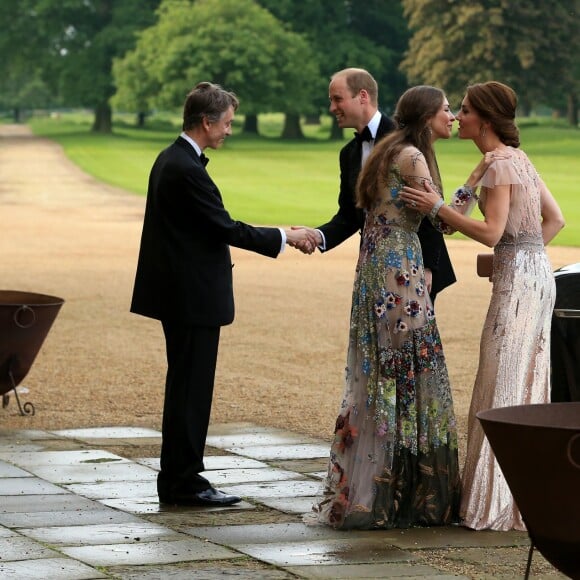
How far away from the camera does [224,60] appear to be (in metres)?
65.2

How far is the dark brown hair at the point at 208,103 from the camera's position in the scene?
20.2 ft

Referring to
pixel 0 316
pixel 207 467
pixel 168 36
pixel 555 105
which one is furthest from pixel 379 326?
pixel 555 105

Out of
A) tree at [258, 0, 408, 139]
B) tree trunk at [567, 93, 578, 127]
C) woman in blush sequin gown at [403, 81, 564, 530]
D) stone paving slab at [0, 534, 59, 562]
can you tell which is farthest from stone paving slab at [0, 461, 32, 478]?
tree trunk at [567, 93, 578, 127]

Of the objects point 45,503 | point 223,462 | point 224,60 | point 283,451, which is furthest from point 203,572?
point 224,60

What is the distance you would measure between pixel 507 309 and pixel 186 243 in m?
1.40

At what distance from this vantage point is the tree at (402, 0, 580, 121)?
61219mm

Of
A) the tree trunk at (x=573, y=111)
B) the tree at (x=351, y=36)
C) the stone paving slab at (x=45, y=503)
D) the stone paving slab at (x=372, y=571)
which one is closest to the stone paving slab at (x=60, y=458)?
the stone paving slab at (x=45, y=503)

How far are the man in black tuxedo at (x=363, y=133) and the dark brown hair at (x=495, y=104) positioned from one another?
518 mm

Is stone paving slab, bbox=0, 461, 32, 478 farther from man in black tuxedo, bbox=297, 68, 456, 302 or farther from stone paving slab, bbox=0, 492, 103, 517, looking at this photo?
man in black tuxedo, bbox=297, 68, 456, 302

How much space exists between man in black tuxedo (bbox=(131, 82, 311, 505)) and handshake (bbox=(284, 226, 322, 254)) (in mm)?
164

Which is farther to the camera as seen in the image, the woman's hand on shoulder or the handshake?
the handshake

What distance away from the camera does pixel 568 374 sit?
645cm

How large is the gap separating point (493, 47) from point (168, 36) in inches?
606

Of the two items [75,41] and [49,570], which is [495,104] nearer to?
[49,570]
